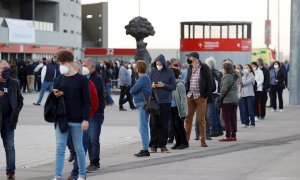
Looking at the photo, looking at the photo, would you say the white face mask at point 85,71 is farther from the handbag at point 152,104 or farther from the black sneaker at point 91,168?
the handbag at point 152,104

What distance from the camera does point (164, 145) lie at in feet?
53.7

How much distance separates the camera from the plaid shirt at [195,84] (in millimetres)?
17562

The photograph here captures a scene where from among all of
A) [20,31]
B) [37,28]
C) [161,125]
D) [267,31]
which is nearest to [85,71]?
[161,125]

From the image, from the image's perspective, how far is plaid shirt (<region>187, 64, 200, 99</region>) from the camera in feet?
57.6

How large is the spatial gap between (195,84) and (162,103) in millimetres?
1510

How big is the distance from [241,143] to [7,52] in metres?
40.5

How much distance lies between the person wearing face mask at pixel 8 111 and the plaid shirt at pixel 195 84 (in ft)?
17.9

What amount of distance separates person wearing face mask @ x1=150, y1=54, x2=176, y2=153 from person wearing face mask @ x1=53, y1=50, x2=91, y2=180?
4535 mm

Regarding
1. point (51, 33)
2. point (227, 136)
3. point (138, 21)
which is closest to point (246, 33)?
point (51, 33)

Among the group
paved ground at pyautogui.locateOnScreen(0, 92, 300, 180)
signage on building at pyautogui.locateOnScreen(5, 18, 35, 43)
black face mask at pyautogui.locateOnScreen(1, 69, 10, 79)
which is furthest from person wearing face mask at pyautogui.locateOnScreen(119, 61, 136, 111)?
signage on building at pyautogui.locateOnScreen(5, 18, 35, 43)

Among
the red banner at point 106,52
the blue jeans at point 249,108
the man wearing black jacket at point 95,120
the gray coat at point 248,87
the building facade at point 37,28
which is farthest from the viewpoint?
the red banner at point 106,52

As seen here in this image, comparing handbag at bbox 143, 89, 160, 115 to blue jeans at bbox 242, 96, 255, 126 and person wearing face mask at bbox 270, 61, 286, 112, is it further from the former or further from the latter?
person wearing face mask at bbox 270, 61, 286, 112

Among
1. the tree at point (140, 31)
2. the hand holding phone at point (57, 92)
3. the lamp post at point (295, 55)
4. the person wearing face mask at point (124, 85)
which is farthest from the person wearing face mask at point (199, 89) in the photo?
the tree at point (140, 31)

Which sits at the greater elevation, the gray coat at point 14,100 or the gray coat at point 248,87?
the gray coat at point 14,100
